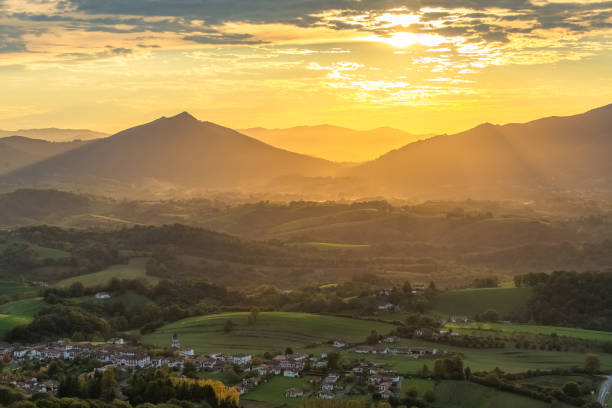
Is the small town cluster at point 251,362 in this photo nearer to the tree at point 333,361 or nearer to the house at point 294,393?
the house at point 294,393

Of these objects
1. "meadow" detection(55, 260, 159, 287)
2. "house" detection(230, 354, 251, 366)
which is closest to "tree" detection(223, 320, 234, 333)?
"house" detection(230, 354, 251, 366)

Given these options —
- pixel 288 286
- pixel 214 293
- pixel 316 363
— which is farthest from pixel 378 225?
pixel 316 363

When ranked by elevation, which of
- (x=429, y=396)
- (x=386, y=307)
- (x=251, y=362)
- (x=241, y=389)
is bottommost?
(x=386, y=307)

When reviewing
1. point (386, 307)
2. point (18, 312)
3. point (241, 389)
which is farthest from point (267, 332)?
point (18, 312)

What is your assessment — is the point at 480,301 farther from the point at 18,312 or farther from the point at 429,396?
the point at 18,312

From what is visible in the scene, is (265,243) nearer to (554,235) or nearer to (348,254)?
(348,254)

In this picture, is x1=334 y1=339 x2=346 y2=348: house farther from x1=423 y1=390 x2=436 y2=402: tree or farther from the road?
the road
